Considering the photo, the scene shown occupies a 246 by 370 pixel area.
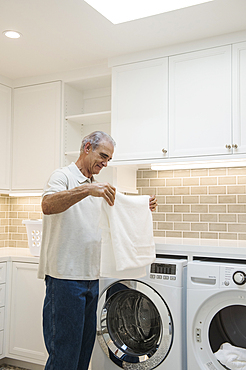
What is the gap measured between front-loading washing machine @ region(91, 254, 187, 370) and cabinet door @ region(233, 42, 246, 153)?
86cm

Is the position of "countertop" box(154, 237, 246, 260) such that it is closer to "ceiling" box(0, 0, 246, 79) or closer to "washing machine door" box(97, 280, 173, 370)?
"washing machine door" box(97, 280, 173, 370)

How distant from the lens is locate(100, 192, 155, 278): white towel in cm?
186

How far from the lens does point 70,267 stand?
183cm

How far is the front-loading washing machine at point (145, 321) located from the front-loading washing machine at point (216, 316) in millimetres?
72

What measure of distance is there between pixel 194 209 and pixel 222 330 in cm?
107

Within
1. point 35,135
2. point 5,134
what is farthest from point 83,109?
point 5,134

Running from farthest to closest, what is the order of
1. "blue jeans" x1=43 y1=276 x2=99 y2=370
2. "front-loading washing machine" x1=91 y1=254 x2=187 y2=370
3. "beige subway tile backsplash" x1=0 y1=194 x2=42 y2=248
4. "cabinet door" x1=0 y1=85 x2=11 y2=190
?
1. "beige subway tile backsplash" x1=0 y1=194 x2=42 y2=248
2. "cabinet door" x1=0 y1=85 x2=11 y2=190
3. "front-loading washing machine" x1=91 y1=254 x2=187 y2=370
4. "blue jeans" x1=43 y1=276 x2=99 y2=370

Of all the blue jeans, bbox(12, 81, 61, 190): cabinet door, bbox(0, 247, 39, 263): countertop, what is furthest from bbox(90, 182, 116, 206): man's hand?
bbox(12, 81, 61, 190): cabinet door

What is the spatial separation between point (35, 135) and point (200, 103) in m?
1.47

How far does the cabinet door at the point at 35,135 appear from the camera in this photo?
3.19m

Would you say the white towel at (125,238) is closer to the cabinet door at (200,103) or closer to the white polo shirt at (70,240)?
the white polo shirt at (70,240)

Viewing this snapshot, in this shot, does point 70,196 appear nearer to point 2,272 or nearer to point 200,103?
point 200,103

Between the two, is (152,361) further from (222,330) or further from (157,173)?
(157,173)

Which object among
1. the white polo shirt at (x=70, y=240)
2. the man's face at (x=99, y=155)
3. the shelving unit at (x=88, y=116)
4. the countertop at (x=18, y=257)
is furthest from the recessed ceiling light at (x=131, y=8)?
the countertop at (x=18, y=257)
